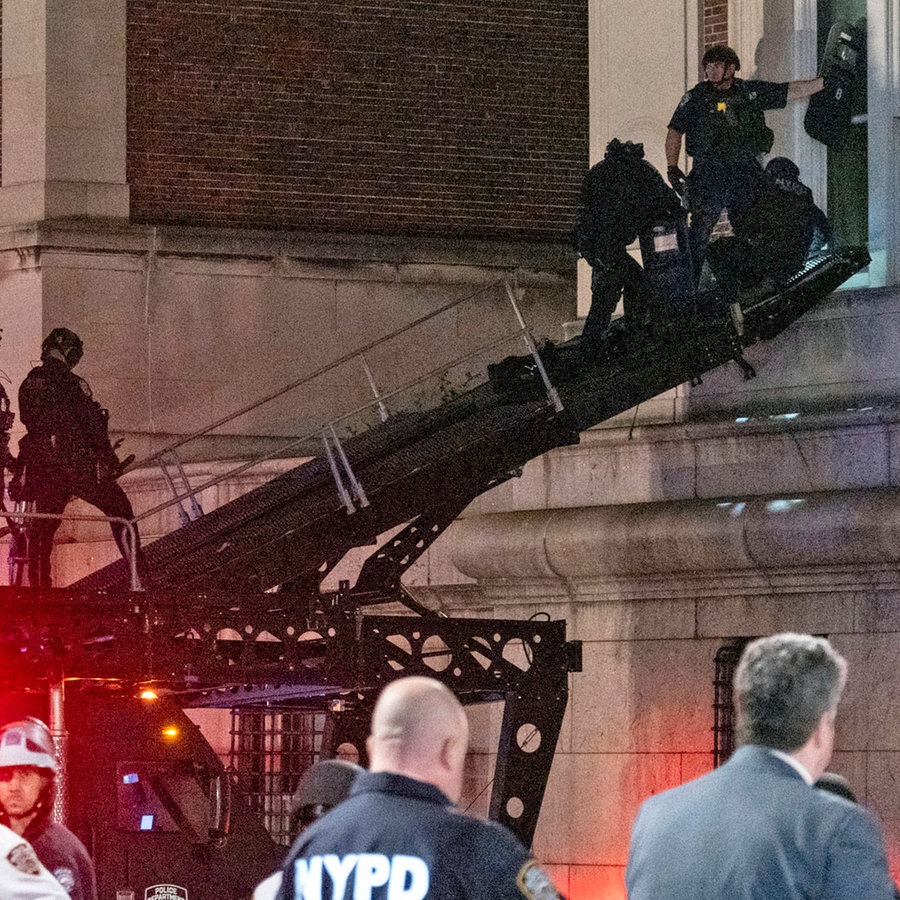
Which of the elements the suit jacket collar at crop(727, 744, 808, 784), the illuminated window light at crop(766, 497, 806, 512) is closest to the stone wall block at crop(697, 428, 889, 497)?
the illuminated window light at crop(766, 497, 806, 512)

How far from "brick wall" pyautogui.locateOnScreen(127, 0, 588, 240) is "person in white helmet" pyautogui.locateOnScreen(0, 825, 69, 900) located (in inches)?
611

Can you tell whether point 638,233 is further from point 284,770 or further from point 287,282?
point 287,282

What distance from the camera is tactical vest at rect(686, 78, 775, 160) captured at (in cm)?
1391

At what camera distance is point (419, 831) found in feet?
15.8

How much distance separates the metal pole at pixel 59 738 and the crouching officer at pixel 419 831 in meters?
6.24

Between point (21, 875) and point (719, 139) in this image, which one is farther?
point (719, 139)

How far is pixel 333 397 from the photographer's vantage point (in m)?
21.0

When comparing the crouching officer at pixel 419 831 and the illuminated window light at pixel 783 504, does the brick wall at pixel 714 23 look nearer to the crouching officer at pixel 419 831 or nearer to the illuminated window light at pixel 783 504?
the illuminated window light at pixel 783 504

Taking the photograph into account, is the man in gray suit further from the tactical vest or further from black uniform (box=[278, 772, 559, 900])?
the tactical vest

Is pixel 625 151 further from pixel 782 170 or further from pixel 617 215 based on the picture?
pixel 782 170

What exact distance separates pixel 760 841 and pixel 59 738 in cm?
714

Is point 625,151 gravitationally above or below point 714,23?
below

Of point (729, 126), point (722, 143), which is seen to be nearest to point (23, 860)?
point (722, 143)

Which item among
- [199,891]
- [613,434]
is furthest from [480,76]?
[199,891]
